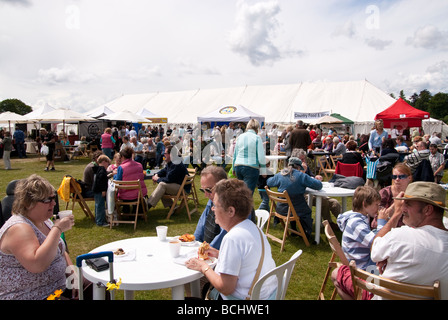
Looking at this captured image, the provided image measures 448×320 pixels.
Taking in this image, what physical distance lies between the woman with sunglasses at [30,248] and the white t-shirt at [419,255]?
216cm

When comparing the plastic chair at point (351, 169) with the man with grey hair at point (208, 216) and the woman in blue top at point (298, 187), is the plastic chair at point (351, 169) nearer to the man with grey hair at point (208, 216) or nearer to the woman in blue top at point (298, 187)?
the woman in blue top at point (298, 187)

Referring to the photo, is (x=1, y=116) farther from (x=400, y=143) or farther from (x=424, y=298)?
(x=424, y=298)

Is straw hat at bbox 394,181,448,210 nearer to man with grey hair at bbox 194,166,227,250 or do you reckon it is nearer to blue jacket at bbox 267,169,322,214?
man with grey hair at bbox 194,166,227,250

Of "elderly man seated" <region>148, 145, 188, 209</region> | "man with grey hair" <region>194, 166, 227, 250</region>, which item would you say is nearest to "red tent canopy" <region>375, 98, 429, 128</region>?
"elderly man seated" <region>148, 145, 188, 209</region>

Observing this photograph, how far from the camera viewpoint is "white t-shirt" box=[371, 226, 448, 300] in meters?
1.84

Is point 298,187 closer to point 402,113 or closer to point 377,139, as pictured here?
point 377,139

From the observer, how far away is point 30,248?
1.96 metres

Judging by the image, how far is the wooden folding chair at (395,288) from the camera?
181 cm

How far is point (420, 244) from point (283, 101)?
2535 cm

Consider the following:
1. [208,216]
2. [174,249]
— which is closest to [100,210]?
[208,216]

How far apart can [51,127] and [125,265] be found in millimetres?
32675

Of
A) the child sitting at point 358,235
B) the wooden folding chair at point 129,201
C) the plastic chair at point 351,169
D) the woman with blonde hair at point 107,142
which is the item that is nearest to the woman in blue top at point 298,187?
the child sitting at point 358,235

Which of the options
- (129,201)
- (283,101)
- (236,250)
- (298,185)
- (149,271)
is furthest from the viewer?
(283,101)
